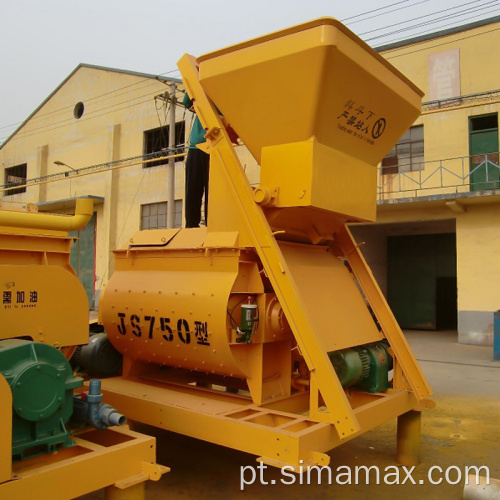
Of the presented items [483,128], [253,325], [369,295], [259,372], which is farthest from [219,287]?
[483,128]

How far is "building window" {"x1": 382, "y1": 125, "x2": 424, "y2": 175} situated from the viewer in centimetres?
1380

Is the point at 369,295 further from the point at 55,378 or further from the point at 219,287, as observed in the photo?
the point at 55,378

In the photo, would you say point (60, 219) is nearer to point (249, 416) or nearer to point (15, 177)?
point (249, 416)

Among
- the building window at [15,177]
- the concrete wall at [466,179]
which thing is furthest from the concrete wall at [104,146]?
the concrete wall at [466,179]

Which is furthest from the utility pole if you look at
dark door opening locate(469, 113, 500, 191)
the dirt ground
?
the dirt ground

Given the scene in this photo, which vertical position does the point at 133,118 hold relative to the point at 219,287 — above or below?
above

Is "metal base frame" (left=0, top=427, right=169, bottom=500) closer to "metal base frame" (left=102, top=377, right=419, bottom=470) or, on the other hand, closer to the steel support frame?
the steel support frame

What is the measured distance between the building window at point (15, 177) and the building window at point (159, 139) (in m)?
8.28

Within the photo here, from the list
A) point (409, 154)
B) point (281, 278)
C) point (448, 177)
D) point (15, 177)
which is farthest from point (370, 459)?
point (15, 177)

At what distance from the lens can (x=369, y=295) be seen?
190 inches

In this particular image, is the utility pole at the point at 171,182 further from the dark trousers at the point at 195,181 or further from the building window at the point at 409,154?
the dark trousers at the point at 195,181

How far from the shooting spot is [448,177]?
43.1ft

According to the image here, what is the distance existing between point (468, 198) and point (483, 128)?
227cm

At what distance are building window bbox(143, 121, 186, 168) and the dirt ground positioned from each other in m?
14.4
